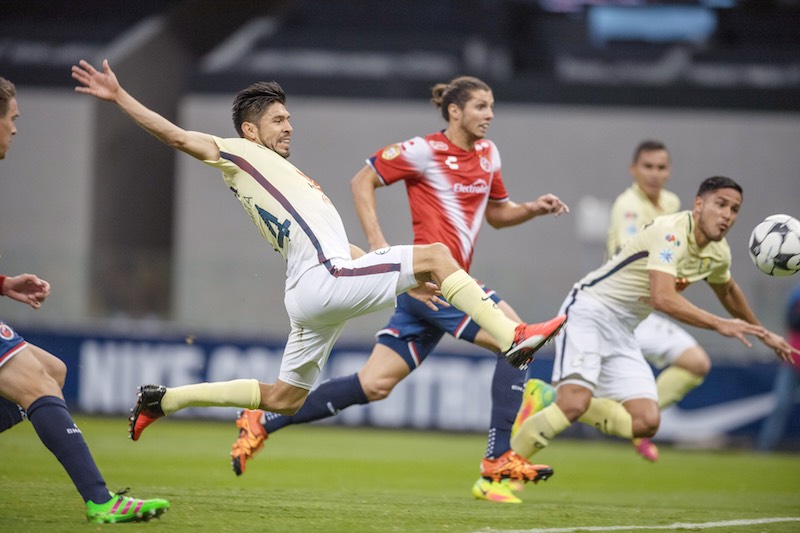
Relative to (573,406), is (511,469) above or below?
below

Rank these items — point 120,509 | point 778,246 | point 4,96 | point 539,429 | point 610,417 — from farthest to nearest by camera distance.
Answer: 1. point 610,417
2. point 539,429
3. point 778,246
4. point 4,96
5. point 120,509

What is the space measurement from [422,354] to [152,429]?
294 inches

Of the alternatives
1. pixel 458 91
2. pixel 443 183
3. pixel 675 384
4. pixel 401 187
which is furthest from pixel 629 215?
pixel 401 187

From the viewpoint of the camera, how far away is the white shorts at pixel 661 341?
962cm

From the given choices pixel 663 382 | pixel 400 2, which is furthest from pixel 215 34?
pixel 663 382

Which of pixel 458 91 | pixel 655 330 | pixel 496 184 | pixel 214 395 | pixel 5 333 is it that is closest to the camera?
pixel 5 333

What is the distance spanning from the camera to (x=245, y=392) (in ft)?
20.8

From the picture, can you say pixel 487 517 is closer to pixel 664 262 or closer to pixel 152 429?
pixel 664 262

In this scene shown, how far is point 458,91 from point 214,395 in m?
2.67

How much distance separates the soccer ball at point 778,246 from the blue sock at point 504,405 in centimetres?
168

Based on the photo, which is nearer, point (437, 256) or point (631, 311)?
point (437, 256)

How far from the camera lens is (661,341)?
9.67 m

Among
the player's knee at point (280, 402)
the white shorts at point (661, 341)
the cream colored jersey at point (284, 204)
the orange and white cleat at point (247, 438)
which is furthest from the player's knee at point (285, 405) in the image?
the white shorts at point (661, 341)

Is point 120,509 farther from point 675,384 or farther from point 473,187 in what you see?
point 675,384
